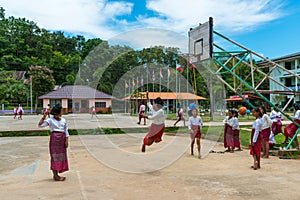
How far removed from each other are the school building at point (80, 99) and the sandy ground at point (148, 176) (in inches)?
1401

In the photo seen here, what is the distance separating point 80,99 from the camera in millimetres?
44500

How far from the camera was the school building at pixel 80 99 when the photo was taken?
146ft

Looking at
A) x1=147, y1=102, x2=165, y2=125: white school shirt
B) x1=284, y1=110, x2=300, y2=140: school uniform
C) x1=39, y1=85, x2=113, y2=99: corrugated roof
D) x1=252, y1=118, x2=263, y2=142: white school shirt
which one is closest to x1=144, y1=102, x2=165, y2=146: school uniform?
x1=147, y1=102, x2=165, y2=125: white school shirt

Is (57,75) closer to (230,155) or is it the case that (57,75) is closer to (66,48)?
(66,48)

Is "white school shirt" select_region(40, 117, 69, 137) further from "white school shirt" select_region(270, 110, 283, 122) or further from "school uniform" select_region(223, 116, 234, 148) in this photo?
"white school shirt" select_region(270, 110, 283, 122)

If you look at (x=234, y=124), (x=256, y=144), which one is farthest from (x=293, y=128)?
(x=256, y=144)

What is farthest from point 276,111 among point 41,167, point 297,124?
point 41,167

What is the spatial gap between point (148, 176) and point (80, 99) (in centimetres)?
3980

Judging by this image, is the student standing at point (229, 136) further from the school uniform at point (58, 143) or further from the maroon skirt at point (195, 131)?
the school uniform at point (58, 143)

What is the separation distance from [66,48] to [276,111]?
69.7 m

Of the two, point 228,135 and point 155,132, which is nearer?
point 155,132

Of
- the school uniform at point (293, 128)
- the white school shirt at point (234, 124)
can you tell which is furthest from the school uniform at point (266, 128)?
the white school shirt at point (234, 124)

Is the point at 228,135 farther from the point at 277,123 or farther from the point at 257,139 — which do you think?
the point at 257,139

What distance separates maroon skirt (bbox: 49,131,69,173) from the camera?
5832 millimetres
